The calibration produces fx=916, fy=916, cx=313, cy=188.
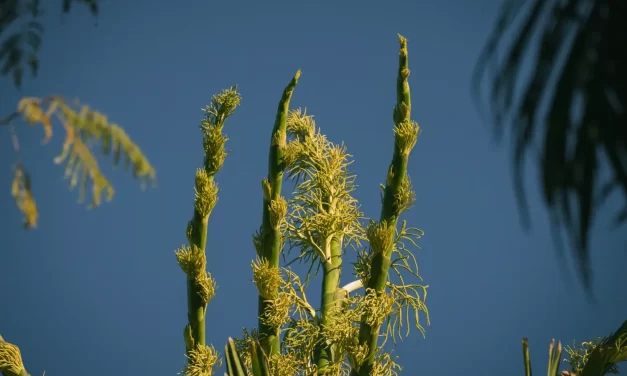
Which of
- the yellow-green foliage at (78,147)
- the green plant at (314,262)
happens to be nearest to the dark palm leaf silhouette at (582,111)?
the yellow-green foliage at (78,147)

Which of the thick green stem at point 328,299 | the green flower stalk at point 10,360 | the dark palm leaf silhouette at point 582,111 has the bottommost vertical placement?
the dark palm leaf silhouette at point 582,111

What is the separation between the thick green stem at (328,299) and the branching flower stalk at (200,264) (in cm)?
29

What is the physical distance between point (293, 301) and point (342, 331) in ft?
0.70

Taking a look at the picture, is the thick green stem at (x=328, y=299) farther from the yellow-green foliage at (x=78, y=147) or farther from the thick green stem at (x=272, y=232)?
the yellow-green foliage at (x=78, y=147)

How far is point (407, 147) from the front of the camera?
7.70 ft

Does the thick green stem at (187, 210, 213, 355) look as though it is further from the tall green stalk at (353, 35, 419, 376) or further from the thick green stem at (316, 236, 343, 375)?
the tall green stalk at (353, 35, 419, 376)

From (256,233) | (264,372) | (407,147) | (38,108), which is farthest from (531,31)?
(256,233)

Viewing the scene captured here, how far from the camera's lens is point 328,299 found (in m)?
2.59

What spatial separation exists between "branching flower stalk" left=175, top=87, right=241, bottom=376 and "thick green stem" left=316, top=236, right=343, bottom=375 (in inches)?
11.5

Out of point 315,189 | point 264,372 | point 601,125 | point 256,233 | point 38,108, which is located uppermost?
point 315,189

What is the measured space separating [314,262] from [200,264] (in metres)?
0.46

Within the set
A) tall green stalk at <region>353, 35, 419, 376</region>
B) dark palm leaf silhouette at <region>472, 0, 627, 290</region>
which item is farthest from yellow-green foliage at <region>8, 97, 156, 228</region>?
tall green stalk at <region>353, 35, 419, 376</region>

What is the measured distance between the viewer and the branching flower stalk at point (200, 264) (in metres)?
2.49

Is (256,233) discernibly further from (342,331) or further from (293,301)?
(342,331)
